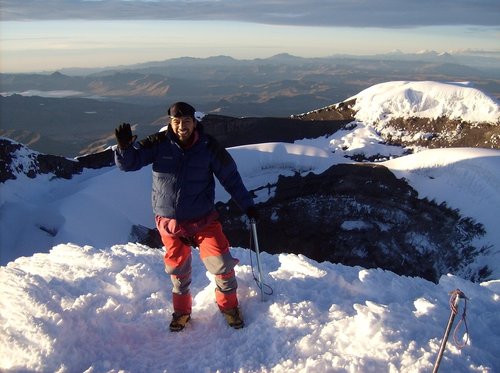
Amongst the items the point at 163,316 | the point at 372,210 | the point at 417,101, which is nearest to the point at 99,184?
the point at 372,210

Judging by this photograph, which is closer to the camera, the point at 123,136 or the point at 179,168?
the point at 123,136

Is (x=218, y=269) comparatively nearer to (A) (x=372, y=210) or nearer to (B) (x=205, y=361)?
(B) (x=205, y=361)

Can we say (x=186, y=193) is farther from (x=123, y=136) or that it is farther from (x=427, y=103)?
(x=427, y=103)

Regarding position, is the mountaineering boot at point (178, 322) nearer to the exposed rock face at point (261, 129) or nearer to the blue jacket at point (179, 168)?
the blue jacket at point (179, 168)

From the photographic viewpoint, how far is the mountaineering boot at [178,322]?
5.86 metres

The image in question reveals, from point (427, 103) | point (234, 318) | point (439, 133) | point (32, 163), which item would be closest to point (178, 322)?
point (234, 318)

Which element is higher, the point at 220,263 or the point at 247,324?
the point at 220,263

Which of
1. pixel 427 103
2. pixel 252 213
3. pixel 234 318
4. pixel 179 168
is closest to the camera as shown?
pixel 179 168

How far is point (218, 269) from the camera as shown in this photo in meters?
5.89

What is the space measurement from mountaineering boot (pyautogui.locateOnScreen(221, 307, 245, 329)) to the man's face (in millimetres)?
2497

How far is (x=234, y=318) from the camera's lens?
5797 millimetres

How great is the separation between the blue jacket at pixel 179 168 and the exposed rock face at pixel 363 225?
75.0 ft

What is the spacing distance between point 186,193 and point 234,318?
1.90 metres

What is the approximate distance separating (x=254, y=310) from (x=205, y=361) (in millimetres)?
1166
